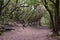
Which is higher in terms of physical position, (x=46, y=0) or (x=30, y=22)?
(x=46, y=0)

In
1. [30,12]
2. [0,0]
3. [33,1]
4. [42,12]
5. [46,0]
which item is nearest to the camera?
[46,0]

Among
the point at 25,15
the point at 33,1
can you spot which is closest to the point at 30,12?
the point at 25,15

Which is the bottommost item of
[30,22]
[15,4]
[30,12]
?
[30,22]

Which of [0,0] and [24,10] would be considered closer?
[0,0]

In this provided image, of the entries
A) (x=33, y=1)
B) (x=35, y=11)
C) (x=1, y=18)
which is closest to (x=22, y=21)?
(x=35, y=11)

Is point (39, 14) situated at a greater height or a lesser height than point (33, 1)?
lesser

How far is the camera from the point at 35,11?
3197 cm

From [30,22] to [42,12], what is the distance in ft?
10.6

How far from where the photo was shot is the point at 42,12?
3297 cm

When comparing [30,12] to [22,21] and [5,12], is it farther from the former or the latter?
[5,12]

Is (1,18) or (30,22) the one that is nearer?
(1,18)

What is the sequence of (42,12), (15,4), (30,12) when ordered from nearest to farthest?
(15,4)
(30,12)
(42,12)

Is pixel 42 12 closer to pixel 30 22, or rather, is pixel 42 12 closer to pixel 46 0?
pixel 30 22

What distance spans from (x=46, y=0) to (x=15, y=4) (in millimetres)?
7173
